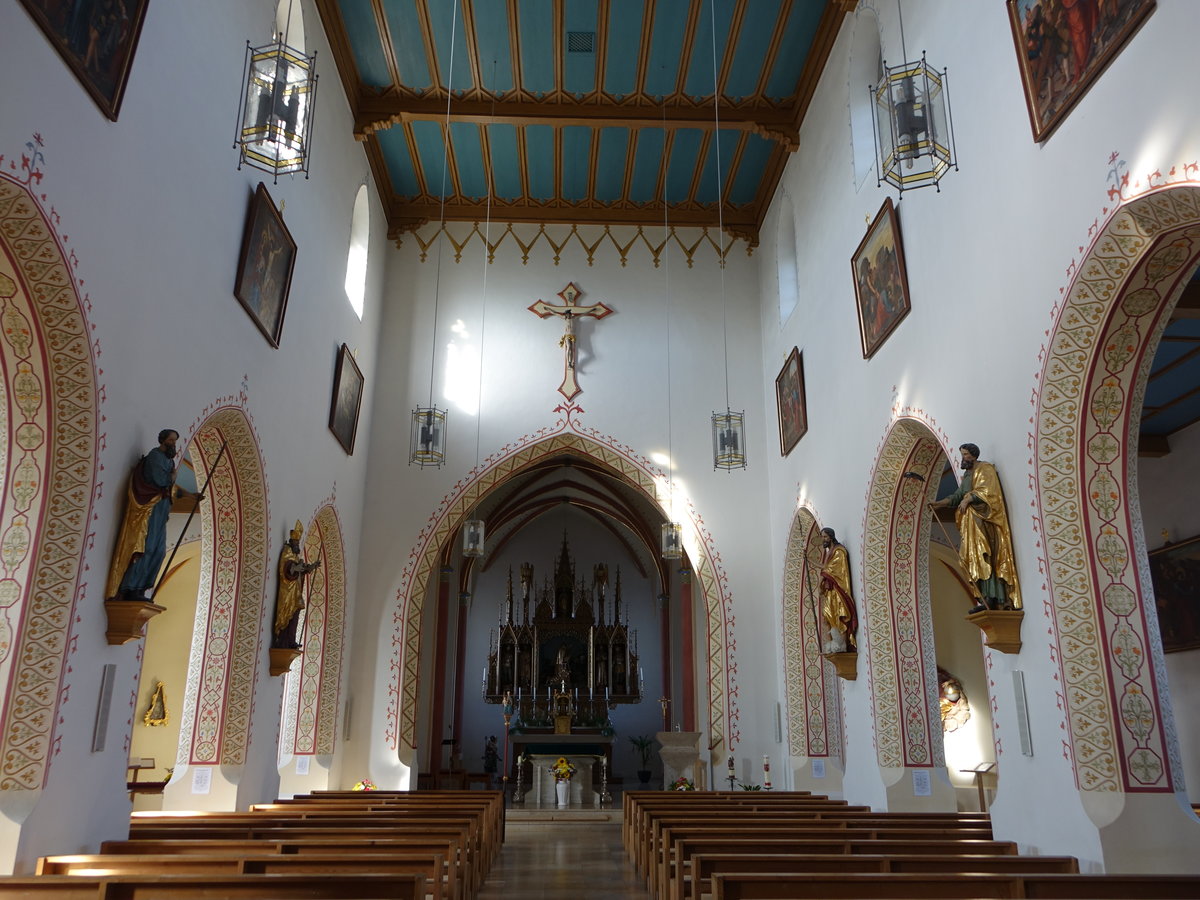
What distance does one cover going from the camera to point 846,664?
10516mm

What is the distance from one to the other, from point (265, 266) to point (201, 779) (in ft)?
16.3

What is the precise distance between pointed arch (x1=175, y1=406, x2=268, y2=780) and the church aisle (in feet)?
9.78

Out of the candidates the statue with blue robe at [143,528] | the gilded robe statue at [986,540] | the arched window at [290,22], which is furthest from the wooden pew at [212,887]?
the arched window at [290,22]

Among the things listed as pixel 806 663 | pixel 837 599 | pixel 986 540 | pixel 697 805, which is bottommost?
pixel 697 805

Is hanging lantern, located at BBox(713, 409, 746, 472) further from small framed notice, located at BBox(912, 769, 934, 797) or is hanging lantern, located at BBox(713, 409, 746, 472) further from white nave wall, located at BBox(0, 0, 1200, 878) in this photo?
small framed notice, located at BBox(912, 769, 934, 797)

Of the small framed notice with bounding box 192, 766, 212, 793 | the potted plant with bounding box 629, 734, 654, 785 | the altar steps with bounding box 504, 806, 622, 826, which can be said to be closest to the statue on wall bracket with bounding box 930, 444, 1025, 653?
the small framed notice with bounding box 192, 766, 212, 793

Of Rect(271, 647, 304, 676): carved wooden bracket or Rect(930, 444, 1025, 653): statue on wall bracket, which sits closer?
Rect(930, 444, 1025, 653): statue on wall bracket

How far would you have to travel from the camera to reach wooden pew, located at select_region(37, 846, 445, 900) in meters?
4.71

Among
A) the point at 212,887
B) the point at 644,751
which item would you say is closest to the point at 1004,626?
the point at 212,887

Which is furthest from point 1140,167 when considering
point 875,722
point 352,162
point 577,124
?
point 352,162

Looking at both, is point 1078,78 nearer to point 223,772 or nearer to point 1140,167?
point 1140,167

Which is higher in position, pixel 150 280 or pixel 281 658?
pixel 150 280

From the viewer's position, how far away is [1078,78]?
597cm

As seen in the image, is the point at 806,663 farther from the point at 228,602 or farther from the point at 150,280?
the point at 150,280
